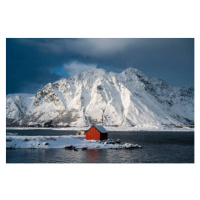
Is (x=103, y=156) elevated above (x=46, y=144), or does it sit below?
above

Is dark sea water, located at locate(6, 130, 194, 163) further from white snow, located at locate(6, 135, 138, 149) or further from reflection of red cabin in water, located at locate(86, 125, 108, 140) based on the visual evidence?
reflection of red cabin in water, located at locate(86, 125, 108, 140)

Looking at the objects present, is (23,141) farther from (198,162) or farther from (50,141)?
(198,162)

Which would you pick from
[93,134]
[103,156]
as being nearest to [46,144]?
[93,134]

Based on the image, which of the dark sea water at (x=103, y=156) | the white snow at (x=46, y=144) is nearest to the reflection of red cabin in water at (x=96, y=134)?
the white snow at (x=46, y=144)

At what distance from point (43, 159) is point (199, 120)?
22560 millimetres

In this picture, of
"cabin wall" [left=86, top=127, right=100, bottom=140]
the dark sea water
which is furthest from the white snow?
"cabin wall" [left=86, top=127, right=100, bottom=140]

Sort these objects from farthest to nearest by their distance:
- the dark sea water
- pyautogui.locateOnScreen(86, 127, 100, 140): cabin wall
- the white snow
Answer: pyautogui.locateOnScreen(86, 127, 100, 140): cabin wall
the white snow
the dark sea water

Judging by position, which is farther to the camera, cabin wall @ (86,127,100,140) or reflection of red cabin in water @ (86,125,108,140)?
cabin wall @ (86,127,100,140)

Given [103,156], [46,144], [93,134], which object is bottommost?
[46,144]

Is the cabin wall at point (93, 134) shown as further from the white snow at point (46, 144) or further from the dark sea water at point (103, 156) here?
the dark sea water at point (103, 156)

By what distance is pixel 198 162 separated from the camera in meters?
28.1

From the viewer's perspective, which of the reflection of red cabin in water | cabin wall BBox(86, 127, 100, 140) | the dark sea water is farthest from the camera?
cabin wall BBox(86, 127, 100, 140)

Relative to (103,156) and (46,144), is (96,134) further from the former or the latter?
(103,156)

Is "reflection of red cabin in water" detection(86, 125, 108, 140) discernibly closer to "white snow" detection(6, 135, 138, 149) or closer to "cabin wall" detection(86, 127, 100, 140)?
"cabin wall" detection(86, 127, 100, 140)
